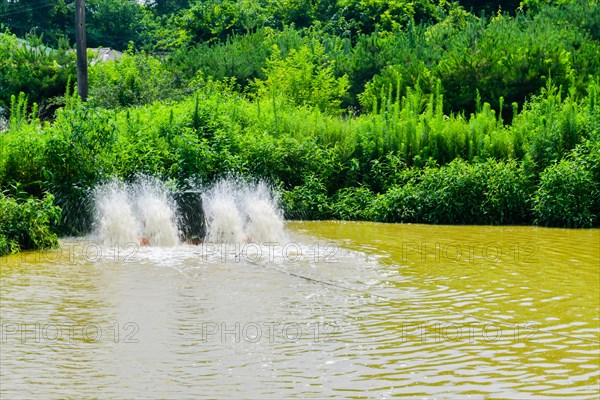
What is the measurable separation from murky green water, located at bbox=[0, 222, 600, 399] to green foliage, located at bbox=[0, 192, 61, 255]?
13.3 inches

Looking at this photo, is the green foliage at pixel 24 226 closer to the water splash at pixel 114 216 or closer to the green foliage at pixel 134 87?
the water splash at pixel 114 216

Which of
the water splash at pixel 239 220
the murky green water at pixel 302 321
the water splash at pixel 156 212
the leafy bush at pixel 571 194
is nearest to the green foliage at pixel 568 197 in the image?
the leafy bush at pixel 571 194

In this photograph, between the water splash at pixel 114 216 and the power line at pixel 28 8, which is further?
the power line at pixel 28 8

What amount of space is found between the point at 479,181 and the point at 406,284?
6225mm

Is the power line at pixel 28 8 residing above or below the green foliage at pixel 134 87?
above

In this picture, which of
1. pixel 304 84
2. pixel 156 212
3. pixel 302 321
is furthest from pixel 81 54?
pixel 302 321

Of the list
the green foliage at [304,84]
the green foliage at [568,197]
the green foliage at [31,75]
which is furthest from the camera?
the green foliage at [31,75]

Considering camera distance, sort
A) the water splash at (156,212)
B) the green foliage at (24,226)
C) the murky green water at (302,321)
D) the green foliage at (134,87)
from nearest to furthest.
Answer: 1. the murky green water at (302,321)
2. the green foliage at (24,226)
3. the water splash at (156,212)
4. the green foliage at (134,87)

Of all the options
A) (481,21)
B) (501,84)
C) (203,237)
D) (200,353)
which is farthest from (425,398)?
(481,21)

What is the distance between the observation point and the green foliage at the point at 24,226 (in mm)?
12312

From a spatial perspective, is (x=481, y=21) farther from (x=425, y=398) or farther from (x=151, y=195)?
(x=425, y=398)

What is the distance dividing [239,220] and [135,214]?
1536 millimetres

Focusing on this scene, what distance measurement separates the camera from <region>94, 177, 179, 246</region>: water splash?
13.2m

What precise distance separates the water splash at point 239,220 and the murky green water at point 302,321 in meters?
0.82
